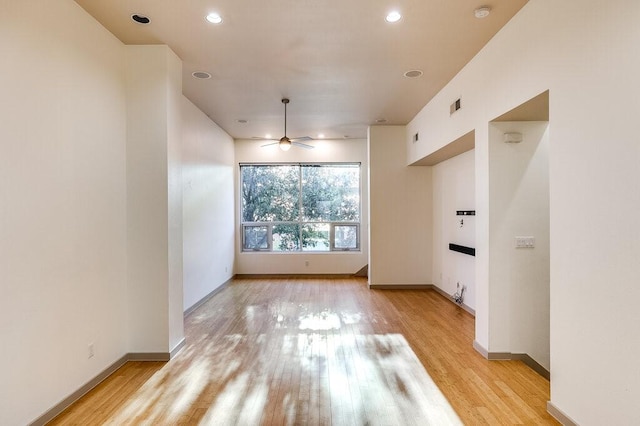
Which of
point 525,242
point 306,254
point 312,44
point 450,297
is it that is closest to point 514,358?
point 525,242

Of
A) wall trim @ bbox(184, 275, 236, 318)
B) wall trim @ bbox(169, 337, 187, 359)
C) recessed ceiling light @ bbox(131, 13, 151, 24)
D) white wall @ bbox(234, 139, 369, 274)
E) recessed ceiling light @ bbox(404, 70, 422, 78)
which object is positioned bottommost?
wall trim @ bbox(184, 275, 236, 318)

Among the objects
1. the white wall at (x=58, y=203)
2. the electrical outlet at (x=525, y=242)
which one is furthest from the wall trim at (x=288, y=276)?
the electrical outlet at (x=525, y=242)

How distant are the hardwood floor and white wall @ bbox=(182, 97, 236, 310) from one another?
954mm

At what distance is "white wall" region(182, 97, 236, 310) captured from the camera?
16.0 feet

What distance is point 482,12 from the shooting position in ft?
8.91

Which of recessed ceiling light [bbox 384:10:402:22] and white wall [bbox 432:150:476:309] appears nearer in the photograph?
recessed ceiling light [bbox 384:10:402:22]

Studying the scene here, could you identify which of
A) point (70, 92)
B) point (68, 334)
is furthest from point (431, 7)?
point (68, 334)

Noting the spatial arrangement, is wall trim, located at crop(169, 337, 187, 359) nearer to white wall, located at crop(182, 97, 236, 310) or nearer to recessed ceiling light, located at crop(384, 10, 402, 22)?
white wall, located at crop(182, 97, 236, 310)

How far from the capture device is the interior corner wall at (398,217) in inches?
249

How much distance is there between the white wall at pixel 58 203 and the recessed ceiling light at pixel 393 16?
2.56 meters

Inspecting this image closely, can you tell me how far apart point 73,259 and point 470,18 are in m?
3.88

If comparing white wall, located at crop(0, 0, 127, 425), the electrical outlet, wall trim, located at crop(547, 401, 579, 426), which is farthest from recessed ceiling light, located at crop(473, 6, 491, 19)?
white wall, located at crop(0, 0, 127, 425)

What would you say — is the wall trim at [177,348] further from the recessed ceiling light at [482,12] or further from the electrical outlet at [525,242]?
the recessed ceiling light at [482,12]

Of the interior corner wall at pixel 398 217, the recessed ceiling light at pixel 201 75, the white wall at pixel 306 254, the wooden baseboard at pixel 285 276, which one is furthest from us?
the white wall at pixel 306 254
